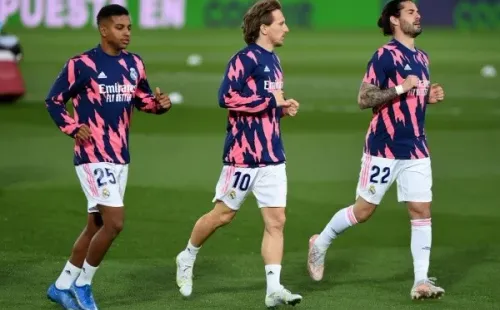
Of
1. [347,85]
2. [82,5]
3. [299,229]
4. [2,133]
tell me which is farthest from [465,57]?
[299,229]

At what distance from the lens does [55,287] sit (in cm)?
959

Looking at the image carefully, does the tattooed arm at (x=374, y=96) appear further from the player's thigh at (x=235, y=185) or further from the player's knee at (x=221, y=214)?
the player's knee at (x=221, y=214)

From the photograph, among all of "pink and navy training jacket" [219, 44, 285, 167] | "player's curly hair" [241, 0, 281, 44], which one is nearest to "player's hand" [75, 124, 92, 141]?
"pink and navy training jacket" [219, 44, 285, 167]

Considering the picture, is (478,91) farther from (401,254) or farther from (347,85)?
(401,254)

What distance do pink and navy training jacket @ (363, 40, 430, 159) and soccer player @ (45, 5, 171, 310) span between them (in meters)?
1.79

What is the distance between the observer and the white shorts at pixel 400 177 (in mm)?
10156

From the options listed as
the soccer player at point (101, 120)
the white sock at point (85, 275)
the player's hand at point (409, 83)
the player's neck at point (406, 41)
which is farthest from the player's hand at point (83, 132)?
the player's neck at point (406, 41)

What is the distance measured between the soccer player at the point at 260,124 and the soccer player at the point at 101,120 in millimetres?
717

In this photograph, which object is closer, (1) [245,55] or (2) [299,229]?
(1) [245,55]

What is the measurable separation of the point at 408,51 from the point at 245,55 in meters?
1.28

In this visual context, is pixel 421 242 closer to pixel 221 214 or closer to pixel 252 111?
pixel 221 214

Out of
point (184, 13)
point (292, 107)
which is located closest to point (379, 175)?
point (292, 107)

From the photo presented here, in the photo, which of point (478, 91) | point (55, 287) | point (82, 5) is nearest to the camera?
point (55, 287)

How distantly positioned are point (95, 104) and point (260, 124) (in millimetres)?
1130
